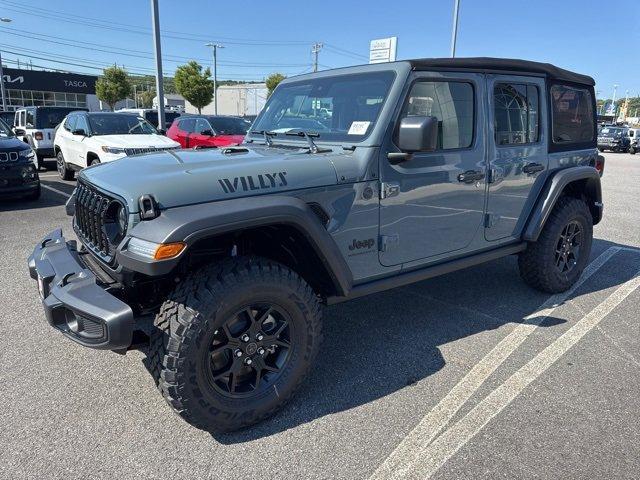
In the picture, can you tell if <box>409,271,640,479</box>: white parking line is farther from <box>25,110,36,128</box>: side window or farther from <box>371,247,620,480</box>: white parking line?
<box>25,110,36,128</box>: side window

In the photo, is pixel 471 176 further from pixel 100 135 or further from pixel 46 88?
pixel 46 88

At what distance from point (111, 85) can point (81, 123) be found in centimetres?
4581

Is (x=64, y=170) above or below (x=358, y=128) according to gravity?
below

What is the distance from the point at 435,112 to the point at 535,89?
4.38 feet

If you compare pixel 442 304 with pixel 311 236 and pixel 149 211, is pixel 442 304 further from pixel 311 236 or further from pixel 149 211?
pixel 149 211

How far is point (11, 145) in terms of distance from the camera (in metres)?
7.83

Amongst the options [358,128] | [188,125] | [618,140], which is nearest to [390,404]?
[358,128]

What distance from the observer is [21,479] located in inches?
83.2

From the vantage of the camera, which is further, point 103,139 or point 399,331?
point 103,139

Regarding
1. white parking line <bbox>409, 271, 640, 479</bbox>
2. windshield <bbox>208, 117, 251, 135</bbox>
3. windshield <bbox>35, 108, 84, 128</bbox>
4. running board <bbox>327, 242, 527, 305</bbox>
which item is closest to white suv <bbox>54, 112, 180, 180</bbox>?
windshield <bbox>208, 117, 251, 135</bbox>

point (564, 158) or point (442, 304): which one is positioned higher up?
point (564, 158)

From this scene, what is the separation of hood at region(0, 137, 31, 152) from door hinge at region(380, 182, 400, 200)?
24.4ft

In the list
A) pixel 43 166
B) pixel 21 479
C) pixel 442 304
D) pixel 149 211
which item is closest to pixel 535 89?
pixel 442 304

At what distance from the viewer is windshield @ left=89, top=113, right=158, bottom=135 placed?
9591 millimetres
